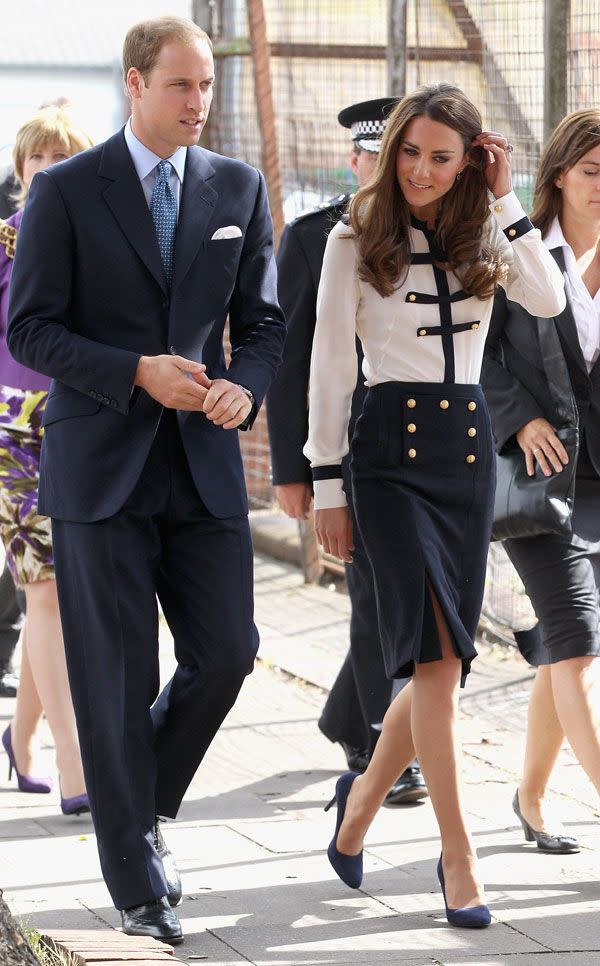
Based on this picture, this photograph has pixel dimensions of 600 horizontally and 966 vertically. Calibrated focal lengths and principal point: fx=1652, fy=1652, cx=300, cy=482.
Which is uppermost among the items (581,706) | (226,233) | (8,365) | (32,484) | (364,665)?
(226,233)

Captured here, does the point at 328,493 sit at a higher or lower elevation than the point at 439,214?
lower

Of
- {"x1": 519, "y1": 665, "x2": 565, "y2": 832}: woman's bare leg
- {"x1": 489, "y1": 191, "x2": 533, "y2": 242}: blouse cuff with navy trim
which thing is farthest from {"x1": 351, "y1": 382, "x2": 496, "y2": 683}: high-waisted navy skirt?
{"x1": 519, "y1": 665, "x2": 565, "y2": 832}: woman's bare leg

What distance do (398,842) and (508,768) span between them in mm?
872

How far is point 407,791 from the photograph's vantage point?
5.09 metres

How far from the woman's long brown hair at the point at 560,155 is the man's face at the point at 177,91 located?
1153 millimetres

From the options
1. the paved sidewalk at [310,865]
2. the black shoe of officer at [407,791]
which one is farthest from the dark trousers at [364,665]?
the paved sidewalk at [310,865]

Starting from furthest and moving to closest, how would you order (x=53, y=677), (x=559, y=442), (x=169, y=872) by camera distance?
1. (x=53, y=677)
2. (x=559, y=442)
3. (x=169, y=872)

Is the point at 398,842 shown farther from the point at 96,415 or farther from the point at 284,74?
the point at 284,74

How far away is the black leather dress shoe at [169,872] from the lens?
3.97 metres

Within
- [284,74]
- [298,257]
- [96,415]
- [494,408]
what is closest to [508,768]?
[494,408]

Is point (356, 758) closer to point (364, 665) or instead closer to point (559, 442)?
point (364, 665)

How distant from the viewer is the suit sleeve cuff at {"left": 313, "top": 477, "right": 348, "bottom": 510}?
412cm

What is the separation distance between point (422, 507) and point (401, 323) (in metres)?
0.44

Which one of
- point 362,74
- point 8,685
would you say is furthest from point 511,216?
point 362,74
